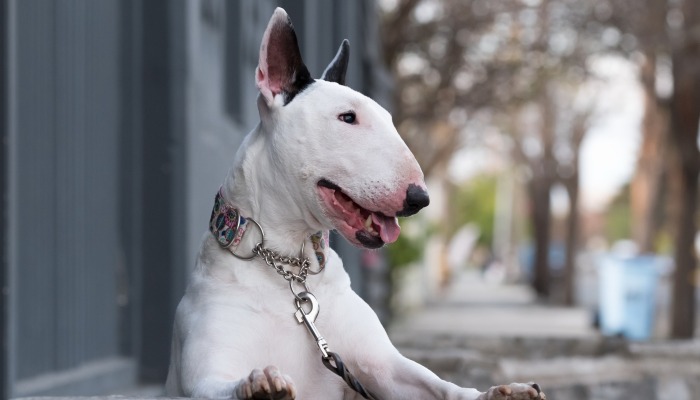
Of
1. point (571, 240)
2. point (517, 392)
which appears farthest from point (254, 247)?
point (571, 240)

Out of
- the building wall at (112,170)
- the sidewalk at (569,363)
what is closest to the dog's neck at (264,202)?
the building wall at (112,170)

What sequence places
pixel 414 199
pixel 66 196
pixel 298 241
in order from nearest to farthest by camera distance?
pixel 414 199
pixel 298 241
pixel 66 196

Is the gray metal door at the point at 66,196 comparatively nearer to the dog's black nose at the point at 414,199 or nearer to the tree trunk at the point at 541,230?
the dog's black nose at the point at 414,199

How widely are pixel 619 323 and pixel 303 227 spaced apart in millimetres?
15518

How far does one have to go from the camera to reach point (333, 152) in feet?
9.92

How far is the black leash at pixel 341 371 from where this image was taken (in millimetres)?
3133

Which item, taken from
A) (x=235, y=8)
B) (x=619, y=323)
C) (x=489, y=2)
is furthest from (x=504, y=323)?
(x=235, y=8)

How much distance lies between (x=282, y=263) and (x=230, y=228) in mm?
157

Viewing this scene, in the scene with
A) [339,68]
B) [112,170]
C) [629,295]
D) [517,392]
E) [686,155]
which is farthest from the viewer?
[629,295]

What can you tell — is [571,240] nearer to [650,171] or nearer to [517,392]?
[650,171]

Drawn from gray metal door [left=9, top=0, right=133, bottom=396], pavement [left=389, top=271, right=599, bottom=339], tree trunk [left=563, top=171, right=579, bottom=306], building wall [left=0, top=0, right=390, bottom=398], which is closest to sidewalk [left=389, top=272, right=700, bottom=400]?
building wall [left=0, top=0, right=390, bottom=398]

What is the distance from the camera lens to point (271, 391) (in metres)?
2.59

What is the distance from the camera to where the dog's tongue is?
3.03m

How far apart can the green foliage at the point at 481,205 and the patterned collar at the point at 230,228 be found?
3689 inches
